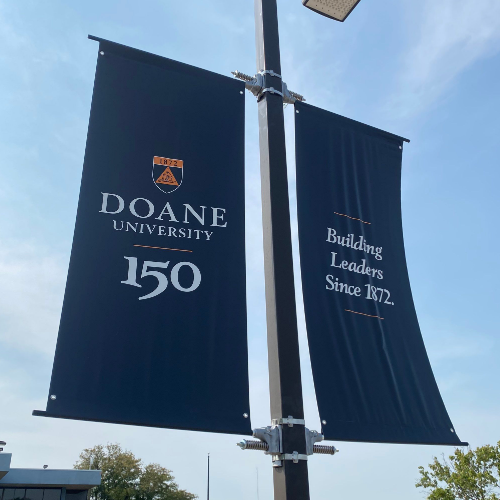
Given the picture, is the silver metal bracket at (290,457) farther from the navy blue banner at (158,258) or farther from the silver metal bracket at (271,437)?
the navy blue banner at (158,258)

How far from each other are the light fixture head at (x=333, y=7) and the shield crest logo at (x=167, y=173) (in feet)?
7.16

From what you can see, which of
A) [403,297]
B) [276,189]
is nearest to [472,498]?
[403,297]

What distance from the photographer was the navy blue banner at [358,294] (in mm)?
4137

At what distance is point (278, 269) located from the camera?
4.05 m

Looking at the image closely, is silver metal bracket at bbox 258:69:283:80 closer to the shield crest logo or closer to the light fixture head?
the light fixture head

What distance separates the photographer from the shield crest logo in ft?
13.7

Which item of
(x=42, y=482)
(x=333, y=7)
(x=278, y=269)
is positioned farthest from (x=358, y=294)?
(x=42, y=482)

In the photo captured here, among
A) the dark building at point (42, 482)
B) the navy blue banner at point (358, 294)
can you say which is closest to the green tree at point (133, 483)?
the dark building at point (42, 482)

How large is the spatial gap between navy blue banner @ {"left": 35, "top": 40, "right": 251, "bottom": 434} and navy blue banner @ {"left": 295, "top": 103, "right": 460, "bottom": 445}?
2.02 feet

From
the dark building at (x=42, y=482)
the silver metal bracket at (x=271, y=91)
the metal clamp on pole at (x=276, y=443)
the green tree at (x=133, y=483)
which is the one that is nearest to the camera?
the metal clamp on pole at (x=276, y=443)

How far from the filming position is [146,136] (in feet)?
14.3

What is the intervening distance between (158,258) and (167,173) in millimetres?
721

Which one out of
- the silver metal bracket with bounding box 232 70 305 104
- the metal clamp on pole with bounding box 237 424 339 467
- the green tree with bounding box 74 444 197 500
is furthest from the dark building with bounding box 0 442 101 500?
the metal clamp on pole with bounding box 237 424 339 467

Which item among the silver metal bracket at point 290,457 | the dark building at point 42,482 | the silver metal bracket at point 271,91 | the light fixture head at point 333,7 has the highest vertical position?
the light fixture head at point 333,7
